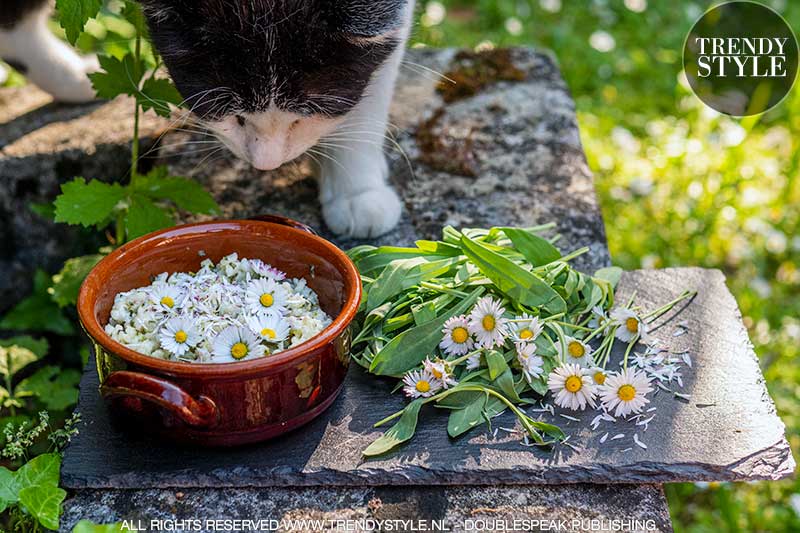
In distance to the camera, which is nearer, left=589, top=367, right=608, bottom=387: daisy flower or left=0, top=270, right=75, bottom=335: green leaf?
left=589, top=367, right=608, bottom=387: daisy flower

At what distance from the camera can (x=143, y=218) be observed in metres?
1.51

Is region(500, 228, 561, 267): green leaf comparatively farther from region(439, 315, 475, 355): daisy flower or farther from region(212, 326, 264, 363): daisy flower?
region(212, 326, 264, 363): daisy flower

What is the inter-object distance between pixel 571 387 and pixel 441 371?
19 cm

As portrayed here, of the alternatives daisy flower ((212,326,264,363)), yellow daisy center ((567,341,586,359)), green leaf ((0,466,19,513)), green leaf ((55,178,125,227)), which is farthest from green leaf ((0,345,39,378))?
yellow daisy center ((567,341,586,359))

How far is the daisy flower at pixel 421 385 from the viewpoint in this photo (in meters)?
1.23

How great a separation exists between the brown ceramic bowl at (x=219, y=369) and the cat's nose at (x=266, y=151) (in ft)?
0.39

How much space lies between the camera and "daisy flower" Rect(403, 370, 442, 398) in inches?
→ 48.4

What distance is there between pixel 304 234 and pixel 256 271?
98mm

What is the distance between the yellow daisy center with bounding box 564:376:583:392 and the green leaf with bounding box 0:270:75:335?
117 centimetres

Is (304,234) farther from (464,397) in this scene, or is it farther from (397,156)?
(397,156)

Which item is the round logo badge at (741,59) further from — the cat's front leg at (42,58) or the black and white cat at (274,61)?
the cat's front leg at (42,58)

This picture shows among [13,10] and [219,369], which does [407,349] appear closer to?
[219,369]

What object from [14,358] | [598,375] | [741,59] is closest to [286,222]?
[598,375]

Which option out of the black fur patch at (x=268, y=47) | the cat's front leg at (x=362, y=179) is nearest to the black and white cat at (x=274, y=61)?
the black fur patch at (x=268, y=47)
